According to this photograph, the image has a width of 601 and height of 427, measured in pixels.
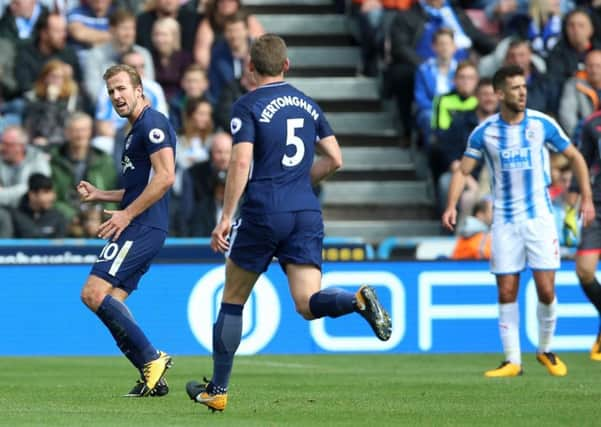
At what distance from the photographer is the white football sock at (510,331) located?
1315cm

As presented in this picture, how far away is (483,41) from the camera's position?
2166 cm

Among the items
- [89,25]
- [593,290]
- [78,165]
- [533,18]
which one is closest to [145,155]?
[593,290]

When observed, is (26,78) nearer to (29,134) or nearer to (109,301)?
(29,134)

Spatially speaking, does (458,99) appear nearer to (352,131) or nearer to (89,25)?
(352,131)

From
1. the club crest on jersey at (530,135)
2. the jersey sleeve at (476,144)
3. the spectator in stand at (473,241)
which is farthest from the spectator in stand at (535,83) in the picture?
the club crest on jersey at (530,135)

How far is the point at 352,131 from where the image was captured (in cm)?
2173

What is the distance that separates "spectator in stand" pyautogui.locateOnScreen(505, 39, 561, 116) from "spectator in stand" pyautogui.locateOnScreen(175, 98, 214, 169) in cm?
395

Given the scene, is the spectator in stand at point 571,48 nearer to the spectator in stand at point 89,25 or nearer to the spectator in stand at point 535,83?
the spectator in stand at point 535,83

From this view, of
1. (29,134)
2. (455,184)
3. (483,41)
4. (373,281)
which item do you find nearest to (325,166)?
(455,184)

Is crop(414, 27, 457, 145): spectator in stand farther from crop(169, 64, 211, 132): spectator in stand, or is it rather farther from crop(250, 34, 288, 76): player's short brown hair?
crop(250, 34, 288, 76): player's short brown hair

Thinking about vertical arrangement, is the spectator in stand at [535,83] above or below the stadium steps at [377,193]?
above

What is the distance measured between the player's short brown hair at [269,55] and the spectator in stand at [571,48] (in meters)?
11.6

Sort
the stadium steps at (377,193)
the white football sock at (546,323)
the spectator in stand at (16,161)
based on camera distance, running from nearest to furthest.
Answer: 1. the white football sock at (546,323)
2. the spectator in stand at (16,161)
3. the stadium steps at (377,193)

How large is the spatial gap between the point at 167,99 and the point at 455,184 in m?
7.42
